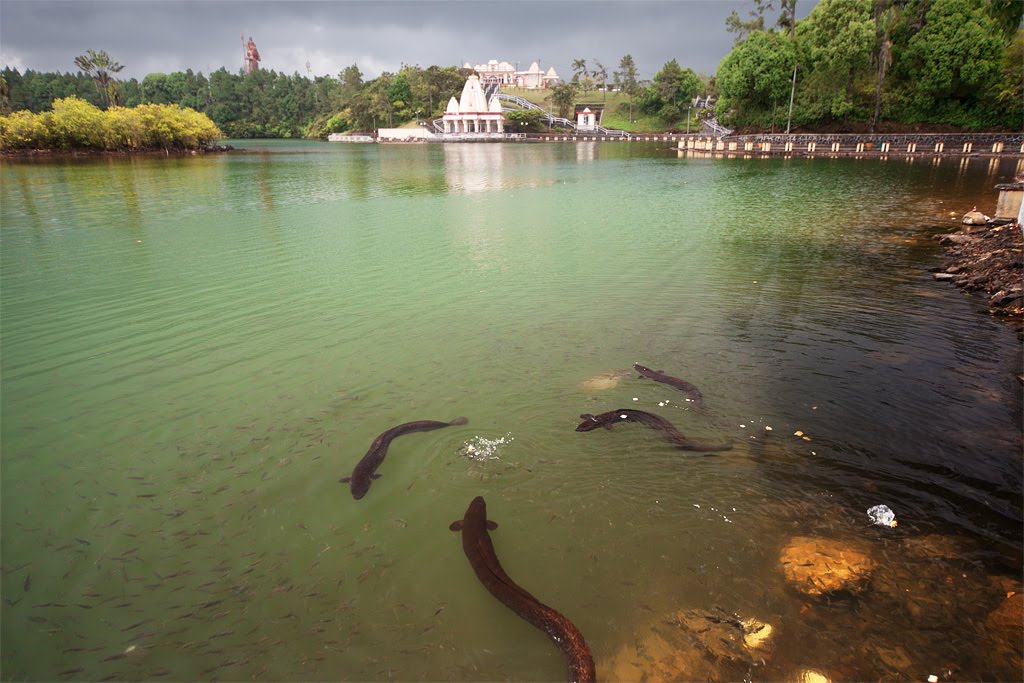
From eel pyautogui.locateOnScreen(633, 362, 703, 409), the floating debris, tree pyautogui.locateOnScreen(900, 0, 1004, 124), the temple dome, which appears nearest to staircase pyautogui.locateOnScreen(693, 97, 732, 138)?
tree pyautogui.locateOnScreen(900, 0, 1004, 124)

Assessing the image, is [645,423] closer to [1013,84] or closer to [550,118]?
[1013,84]

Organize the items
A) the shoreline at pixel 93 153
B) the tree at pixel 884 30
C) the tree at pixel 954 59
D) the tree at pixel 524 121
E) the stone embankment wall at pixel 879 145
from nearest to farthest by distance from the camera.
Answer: the stone embankment wall at pixel 879 145 < the tree at pixel 954 59 < the tree at pixel 884 30 < the shoreline at pixel 93 153 < the tree at pixel 524 121

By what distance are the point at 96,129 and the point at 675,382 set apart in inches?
3111

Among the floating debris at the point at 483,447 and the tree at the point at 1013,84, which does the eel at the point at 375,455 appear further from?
the tree at the point at 1013,84

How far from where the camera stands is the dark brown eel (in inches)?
154

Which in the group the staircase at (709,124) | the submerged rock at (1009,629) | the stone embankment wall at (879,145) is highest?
the staircase at (709,124)

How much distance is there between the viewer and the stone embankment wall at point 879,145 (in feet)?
164

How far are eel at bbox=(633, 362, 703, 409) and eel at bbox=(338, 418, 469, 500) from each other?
2950mm

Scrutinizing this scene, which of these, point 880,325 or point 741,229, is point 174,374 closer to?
point 880,325

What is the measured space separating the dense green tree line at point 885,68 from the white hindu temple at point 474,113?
→ 5765 cm

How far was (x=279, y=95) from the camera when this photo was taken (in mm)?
160125

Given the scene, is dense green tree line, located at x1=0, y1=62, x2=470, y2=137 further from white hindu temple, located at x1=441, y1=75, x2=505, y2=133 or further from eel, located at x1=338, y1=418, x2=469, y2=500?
eel, located at x1=338, y1=418, x2=469, y2=500

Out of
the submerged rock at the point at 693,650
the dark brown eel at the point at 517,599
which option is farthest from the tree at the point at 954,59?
the dark brown eel at the point at 517,599

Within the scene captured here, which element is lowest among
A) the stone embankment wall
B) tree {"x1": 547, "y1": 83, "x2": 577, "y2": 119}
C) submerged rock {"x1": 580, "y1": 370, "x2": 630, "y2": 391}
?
submerged rock {"x1": 580, "y1": 370, "x2": 630, "y2": 391}
